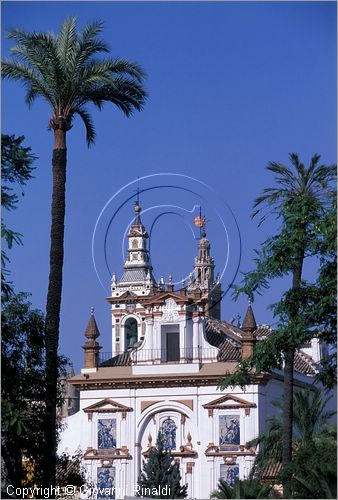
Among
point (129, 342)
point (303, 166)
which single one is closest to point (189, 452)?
point (129, 342)

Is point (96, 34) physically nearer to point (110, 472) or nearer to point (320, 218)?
point (320, 218)

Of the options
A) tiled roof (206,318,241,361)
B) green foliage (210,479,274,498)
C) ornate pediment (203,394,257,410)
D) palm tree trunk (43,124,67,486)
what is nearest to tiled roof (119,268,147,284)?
tiled roof (206,318,241,361)

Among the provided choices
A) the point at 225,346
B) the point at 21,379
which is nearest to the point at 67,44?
the point at 21,379

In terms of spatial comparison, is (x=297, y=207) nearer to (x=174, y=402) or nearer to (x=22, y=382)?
(x=22, y=382)

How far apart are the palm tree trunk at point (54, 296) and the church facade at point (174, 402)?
23.8 meters

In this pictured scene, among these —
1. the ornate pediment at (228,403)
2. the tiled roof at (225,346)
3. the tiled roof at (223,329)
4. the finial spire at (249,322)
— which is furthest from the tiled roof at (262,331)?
the ornate pediment at (228,403)

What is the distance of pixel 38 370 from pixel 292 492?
6483 millimetres

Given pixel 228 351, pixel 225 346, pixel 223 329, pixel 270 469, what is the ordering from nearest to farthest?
1. pixel 270 469
2. pixel 228 351
3. pixel 225 346
4. pixel 223 329

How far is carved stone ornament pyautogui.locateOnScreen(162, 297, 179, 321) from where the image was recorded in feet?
197

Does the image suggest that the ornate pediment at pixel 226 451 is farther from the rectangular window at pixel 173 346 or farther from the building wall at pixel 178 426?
the rectangular window at pixel 173 346

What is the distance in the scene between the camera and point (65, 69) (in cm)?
3184

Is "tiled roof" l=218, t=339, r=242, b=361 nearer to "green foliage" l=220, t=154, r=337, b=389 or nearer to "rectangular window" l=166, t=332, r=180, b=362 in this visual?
"rectangular window" l=166, t=332, r=180, b=362

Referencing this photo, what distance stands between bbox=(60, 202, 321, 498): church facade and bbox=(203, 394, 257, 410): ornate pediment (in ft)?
0.15

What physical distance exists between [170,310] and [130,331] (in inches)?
435
